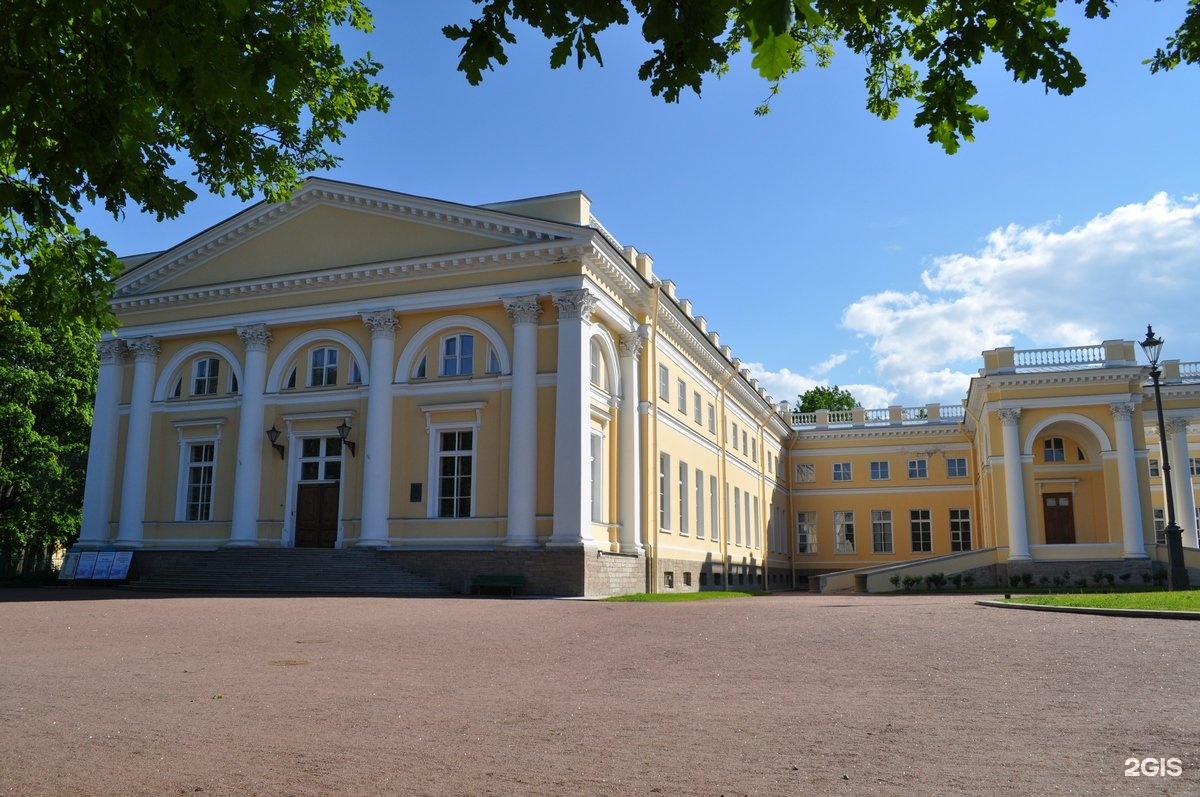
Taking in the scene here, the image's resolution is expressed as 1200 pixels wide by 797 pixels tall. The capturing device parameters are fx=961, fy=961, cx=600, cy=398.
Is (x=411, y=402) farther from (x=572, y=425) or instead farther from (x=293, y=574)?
(x=293, y=574)

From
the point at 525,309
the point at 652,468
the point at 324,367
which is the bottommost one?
the point at 652,468

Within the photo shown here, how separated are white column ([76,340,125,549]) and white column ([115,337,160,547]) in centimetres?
48

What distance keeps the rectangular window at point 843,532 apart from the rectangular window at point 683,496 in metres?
21.6

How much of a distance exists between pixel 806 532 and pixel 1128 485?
63.8 ft

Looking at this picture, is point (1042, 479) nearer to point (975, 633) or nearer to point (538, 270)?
point (538, 270)

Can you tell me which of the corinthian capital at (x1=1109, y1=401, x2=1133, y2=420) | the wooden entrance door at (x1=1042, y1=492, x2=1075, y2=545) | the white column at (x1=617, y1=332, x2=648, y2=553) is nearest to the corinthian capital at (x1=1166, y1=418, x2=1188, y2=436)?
Answer: the wooden entrance door at (x1=1042, y1=492, x2=1075, y2=545)

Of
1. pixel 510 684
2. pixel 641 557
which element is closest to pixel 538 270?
pixel 641 557

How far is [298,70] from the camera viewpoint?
5441 millimetres

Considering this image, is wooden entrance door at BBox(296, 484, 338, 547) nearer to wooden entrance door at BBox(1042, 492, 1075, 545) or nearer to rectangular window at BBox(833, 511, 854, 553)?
wooden entrance door at BBox(1042, 492, 1075, 545)

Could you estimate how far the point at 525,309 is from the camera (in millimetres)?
24969

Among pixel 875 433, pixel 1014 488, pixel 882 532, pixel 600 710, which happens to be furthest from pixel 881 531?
pixel 600 710

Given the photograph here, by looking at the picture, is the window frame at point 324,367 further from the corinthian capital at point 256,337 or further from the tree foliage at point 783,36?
the tree foliage at point 783,36

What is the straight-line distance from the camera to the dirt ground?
194 inches

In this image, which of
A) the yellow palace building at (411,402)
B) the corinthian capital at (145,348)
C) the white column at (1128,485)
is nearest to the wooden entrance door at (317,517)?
the yellow palace building at (411,402)
